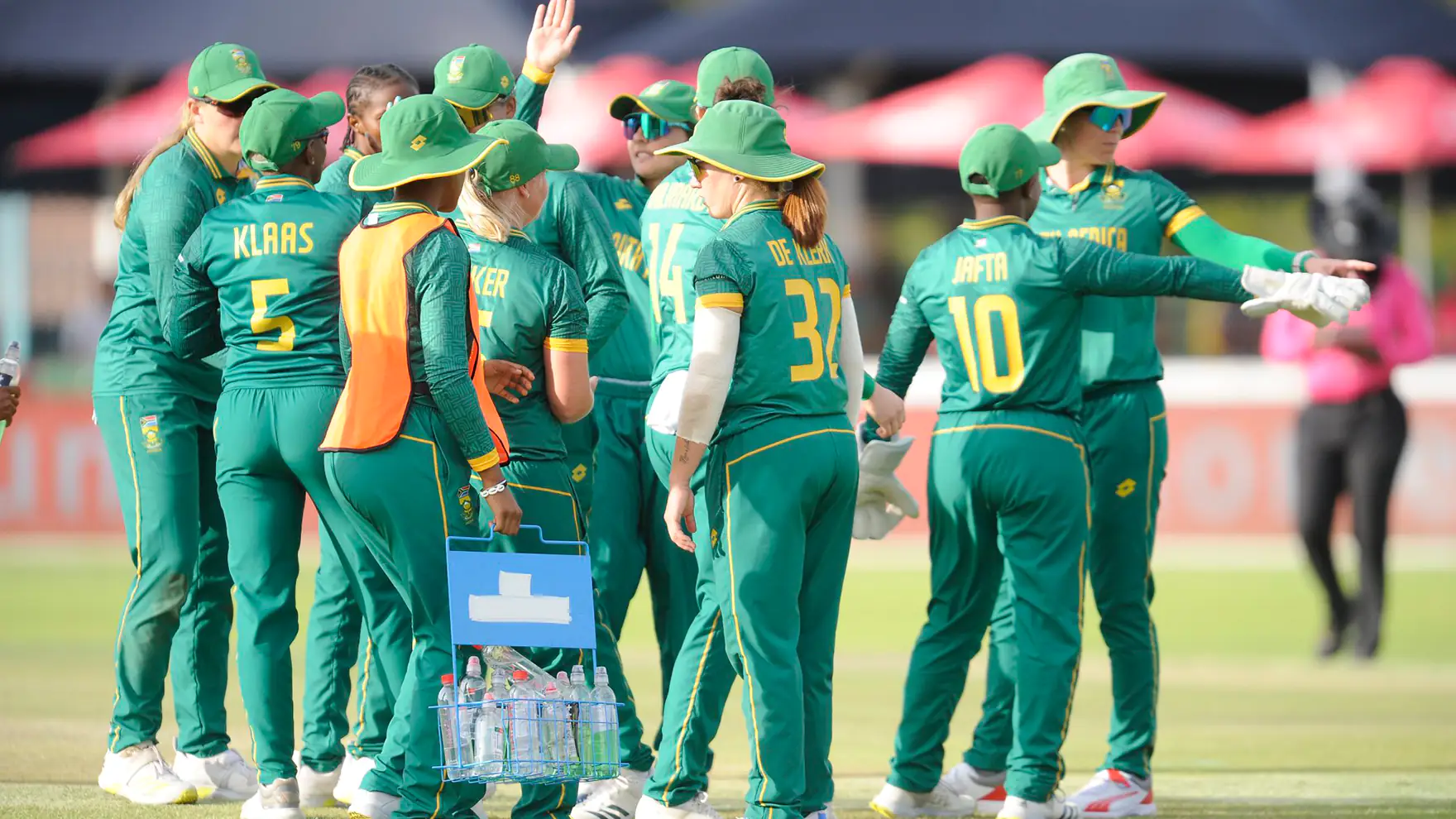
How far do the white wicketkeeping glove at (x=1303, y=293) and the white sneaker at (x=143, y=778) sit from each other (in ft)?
13.0

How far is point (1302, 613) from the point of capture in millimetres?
14320

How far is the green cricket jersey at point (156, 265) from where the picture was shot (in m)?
7.00

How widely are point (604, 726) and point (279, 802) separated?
3.74 ft

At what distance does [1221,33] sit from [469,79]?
16719 mm

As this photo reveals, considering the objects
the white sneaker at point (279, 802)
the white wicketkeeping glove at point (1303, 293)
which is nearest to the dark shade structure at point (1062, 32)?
the white wicketkeeping glove at point (1303, 293)

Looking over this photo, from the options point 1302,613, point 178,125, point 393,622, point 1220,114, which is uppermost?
point 1220,114

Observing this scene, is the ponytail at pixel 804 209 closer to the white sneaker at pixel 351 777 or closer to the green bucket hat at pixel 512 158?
the green bucket hat at pixel 512 158

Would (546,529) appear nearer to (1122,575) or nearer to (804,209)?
(804,209)

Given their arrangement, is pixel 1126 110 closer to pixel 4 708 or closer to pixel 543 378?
pixel 543 378

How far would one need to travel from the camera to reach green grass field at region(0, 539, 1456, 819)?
774 cm

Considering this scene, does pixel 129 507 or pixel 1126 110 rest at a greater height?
pixel 1126 110

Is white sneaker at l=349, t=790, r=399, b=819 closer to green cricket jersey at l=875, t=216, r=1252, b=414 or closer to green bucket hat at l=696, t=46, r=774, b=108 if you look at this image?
green cricket jersey at l=875, t=216, r=1252, b=414

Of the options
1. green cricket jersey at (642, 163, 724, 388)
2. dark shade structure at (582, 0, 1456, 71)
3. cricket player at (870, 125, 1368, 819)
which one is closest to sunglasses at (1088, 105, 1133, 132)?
cricket player at (870, 125, 1368, 819)

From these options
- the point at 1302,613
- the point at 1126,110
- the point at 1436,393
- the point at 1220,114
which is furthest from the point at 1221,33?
the point at 1126,110
